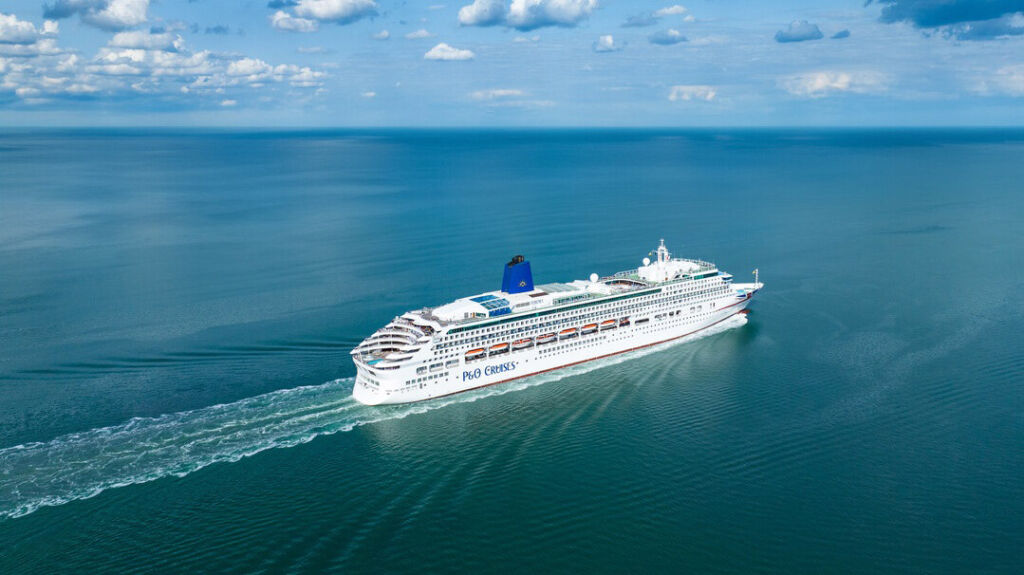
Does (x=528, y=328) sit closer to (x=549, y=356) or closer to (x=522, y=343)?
(x=522, y=343)

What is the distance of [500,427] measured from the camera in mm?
42188

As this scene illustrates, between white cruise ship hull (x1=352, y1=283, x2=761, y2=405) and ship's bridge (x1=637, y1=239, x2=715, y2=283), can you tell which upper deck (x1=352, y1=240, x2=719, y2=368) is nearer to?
ship's bridge (x1=637, y1=239, x2=715, y2=283)

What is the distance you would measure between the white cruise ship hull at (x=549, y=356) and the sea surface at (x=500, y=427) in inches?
50.1

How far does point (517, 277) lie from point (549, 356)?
7084 millimetres

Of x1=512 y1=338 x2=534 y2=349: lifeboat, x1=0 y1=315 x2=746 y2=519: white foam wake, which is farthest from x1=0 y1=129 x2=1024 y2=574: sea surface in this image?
x1=512 y1=338 x2=534 y2=349: lifeboat

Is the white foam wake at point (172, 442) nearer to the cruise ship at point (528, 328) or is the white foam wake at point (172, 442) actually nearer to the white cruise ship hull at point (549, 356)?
the white cruise ship hull at point (549, 356)

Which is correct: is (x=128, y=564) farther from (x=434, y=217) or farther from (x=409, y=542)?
(x=434, y=217)

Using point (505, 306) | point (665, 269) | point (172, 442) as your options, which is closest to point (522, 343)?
point (505, 306)

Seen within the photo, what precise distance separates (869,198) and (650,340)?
96.2 metres

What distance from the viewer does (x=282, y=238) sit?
320 ft

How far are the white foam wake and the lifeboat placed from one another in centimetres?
653

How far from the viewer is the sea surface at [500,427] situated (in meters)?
30.9

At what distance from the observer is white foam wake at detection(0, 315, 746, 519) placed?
34.4 meters

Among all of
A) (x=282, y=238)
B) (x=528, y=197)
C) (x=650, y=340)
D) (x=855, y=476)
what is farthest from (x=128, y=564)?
(x=528, y=197)
